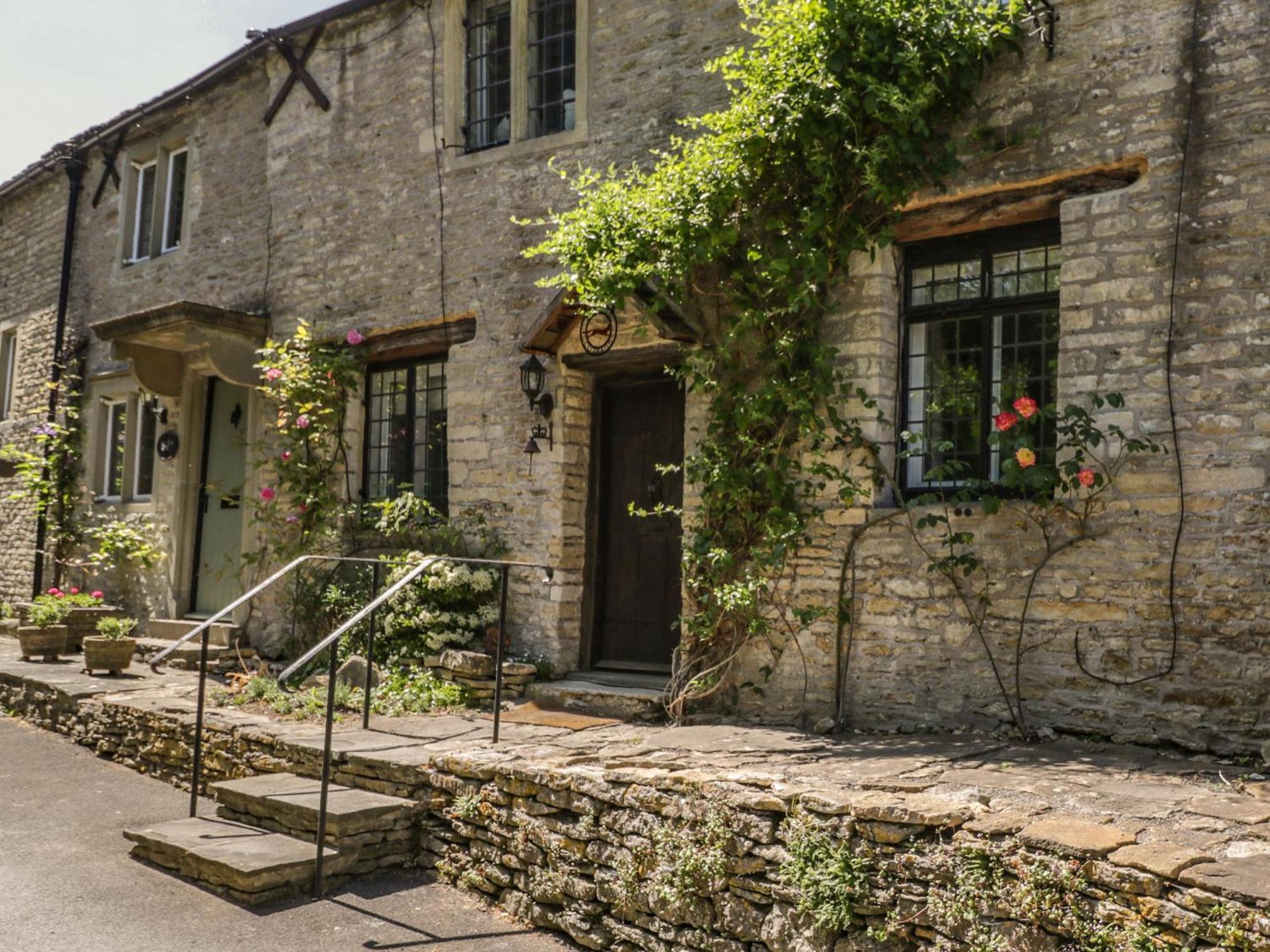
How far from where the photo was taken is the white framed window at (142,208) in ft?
40.4

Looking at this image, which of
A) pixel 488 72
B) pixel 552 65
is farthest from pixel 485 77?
pixel 552 65

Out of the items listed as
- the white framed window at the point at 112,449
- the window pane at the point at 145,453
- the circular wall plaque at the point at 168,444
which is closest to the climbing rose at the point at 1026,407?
the circular wall plaque at the point at 168,444

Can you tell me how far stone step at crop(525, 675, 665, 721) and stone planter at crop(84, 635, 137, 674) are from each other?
3883 millimetres

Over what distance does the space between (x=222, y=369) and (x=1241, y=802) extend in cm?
843

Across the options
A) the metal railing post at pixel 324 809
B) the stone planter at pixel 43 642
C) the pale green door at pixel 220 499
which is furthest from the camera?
the pale green door at pixel 220 499

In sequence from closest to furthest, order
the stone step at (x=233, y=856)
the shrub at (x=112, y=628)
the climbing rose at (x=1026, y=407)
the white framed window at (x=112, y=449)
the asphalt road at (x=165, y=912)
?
the asphalt road at (x=165, y=912), the stone step at (x=233, y=856), the climbing rose at (x=1026, y=407), the shrub at (x=112, y=628), the white framed window at (x=112, y=449)

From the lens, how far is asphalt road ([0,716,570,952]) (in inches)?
172

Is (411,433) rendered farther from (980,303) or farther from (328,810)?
(980,303)

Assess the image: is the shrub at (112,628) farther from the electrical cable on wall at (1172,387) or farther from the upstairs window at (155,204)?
the electrical cable on wall at (1172,387)

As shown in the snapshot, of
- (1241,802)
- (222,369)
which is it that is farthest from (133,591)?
(1241,802)

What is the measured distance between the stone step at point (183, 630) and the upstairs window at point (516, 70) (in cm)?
467

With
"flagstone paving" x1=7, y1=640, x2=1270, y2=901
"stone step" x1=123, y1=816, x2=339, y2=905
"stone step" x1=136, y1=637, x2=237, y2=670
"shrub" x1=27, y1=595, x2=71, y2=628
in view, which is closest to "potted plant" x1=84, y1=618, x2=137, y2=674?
"stone step" x1=136, y1=637, x2=237, y2=670

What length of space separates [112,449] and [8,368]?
330 cm

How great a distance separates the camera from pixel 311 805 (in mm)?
5277
